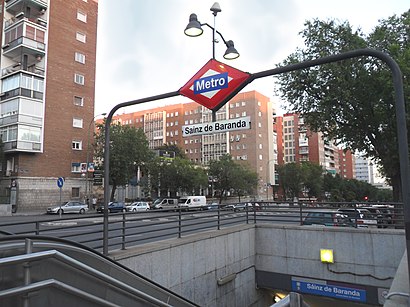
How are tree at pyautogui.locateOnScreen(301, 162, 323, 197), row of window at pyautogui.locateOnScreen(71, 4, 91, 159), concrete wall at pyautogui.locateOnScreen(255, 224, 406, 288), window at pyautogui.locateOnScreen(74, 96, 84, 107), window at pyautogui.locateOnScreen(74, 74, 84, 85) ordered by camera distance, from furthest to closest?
tree at pyautogui.locateOnScreen(301, 162, 323, 197) < window at pyautogui.locateOnScreen(74, 74, 84, 85) < window at pyautogui.locateOnScreen(74, 96, 84, 107) < row of window at pyautogui.locateOnScreen(71, 4, 91, 159) < concrete wall at pyautogui.locateOnScreen(255, 224, 406, 288)

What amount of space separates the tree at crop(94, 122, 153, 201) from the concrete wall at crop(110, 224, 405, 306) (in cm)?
3113

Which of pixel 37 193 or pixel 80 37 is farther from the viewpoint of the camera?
pixel 80 37

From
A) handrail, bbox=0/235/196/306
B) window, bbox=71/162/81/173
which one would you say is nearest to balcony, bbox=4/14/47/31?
window, bbox=71/162/81/173

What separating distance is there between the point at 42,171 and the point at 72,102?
29.7ft

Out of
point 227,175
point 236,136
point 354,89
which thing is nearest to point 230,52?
point 354,89

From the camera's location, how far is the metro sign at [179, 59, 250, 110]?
6.21 meters

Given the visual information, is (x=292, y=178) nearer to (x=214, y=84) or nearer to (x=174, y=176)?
(x=174, y=176)

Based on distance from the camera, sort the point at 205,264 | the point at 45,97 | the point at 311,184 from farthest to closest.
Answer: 1. the point at 311,184
2. the point at 45,97
3. the point at 205,264

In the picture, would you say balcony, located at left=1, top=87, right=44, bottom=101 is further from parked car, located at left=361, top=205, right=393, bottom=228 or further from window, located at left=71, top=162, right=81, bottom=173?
parked car, located at left=361, top=205, right=393, bottom=228

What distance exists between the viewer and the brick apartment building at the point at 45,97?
3650cm

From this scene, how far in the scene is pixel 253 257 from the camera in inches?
514

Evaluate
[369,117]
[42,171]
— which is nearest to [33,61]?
[42,171]

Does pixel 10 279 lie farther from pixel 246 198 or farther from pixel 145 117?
pixel 145 117

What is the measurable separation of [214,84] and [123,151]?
37269mm
